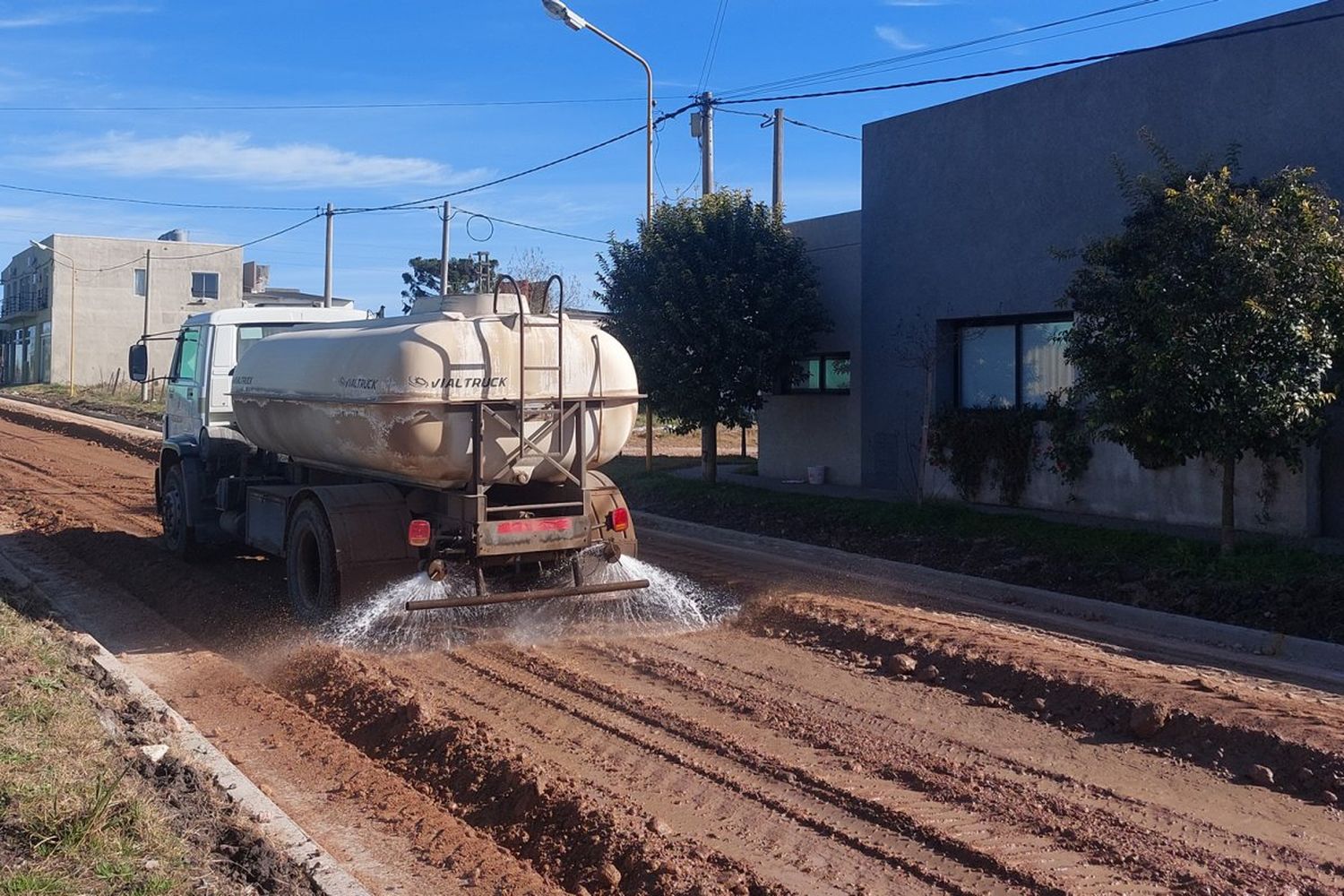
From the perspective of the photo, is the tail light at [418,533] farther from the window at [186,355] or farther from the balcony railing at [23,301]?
the balcony railing at [23,301]

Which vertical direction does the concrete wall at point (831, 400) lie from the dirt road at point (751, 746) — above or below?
above

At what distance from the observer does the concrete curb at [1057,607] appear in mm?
9273

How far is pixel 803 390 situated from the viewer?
19.6m

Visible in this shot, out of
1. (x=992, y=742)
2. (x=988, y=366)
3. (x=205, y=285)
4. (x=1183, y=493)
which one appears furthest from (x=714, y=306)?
(x=205, y=285)

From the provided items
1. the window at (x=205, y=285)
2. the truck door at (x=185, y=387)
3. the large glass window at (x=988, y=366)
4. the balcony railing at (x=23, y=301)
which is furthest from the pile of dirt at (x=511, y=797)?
the balcony railing at (x=23, y=301)

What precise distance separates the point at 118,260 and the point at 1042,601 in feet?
201

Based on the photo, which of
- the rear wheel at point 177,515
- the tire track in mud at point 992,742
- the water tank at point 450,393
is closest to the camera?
the tire track in mud at point 992,742

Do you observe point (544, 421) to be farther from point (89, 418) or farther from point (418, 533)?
point (89, 418)

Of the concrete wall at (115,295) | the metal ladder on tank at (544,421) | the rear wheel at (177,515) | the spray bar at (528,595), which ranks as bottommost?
the spray bar at (528,595)

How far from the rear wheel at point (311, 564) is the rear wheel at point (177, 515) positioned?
276 cm

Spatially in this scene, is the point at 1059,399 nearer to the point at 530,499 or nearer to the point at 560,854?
the point at 530,499

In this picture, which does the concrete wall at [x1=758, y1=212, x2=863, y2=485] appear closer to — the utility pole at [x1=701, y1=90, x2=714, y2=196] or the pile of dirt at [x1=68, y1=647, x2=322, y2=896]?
the utility pole at [x1=701, y1=90, x2=714, y2=196]

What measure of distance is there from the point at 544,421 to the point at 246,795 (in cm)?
389

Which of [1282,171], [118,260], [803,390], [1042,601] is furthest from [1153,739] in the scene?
[118,260]
